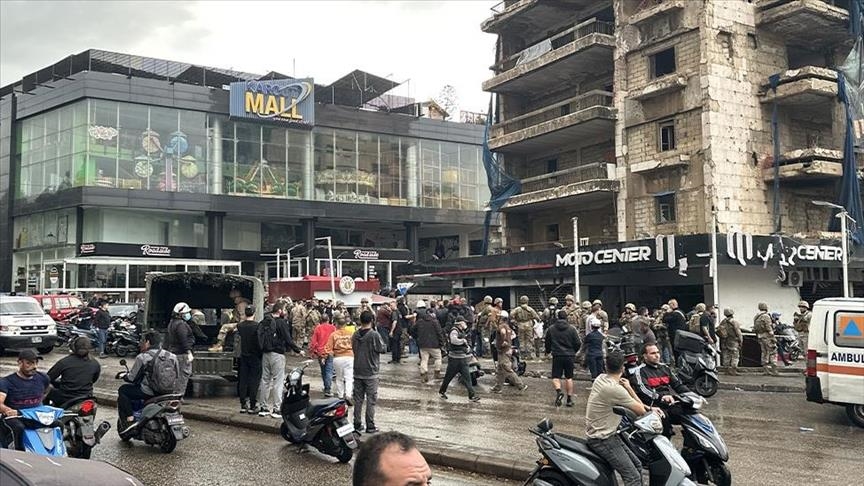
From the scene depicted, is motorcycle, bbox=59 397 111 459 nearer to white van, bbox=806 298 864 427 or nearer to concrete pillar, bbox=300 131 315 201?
white van, bbox=806 298 864 427

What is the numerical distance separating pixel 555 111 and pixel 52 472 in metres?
34.2

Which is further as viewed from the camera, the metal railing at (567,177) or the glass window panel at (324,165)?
the glass window panel at (324,165)

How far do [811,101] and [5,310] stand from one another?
3088 centimetres

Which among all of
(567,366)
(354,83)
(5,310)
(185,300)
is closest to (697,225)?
(567,366)

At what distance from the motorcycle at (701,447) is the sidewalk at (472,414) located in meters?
1.78

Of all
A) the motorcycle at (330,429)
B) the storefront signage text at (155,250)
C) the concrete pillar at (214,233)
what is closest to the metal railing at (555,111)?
the concrete pillar at (214,233)

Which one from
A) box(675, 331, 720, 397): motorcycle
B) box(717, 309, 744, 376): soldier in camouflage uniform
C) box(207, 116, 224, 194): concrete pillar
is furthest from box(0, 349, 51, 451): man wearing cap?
box(207, 116, 224, 194): concrete pillar

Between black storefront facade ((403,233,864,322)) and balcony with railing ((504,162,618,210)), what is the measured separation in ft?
12.2

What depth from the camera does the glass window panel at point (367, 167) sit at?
5516 centimetres

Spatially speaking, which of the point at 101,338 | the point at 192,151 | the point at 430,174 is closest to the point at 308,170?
the point at 192,151

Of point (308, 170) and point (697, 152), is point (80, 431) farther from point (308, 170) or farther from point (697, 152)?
point (308, 170)

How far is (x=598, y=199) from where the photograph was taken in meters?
34.8

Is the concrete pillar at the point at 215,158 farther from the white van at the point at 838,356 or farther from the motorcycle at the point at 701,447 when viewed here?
the motorcycle at the point at 701,447

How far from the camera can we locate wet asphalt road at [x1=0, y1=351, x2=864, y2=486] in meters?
8.47
